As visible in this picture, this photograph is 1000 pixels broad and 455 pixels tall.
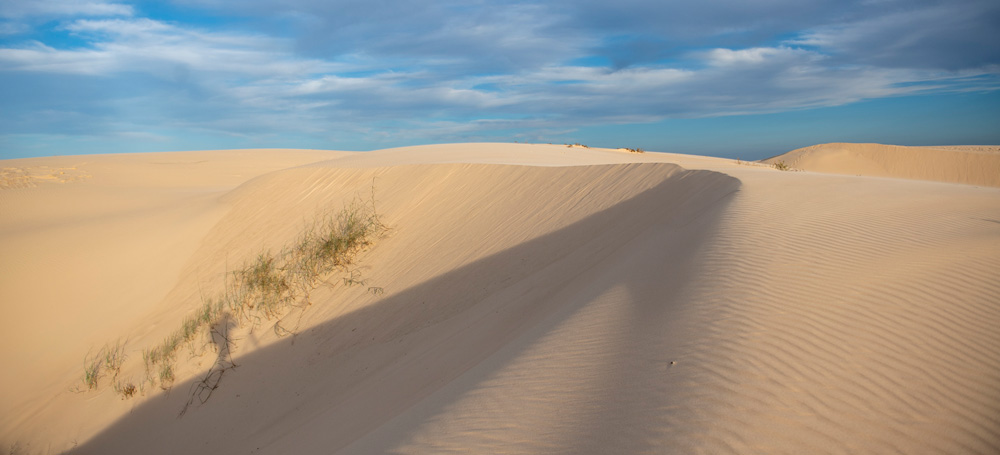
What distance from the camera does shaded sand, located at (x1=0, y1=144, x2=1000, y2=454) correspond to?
2.80 m

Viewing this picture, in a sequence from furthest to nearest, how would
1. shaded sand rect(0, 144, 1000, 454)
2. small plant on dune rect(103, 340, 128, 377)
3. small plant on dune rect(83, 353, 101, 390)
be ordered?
small plant on dune rect(103, 340, 128, 377), small plant on dune rect(83, 353, 101, 390), shaded sand rect(0, 144, 1000, 454)

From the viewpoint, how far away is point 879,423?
101 inches

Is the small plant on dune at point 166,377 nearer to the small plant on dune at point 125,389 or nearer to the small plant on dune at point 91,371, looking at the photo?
the small plant on dune at point 125,389

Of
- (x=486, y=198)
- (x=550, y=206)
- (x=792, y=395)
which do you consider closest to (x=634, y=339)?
(x=792, y=395)

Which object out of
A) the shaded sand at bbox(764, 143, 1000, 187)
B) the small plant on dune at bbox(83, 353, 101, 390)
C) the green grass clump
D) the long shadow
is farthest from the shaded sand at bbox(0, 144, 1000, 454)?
the shaded sand at bbox(764, 143, 1000, 187)

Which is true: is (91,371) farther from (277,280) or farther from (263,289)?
(277,280)

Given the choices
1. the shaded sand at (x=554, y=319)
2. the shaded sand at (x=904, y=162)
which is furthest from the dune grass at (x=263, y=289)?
the shaded sand at (x=904, y=162)

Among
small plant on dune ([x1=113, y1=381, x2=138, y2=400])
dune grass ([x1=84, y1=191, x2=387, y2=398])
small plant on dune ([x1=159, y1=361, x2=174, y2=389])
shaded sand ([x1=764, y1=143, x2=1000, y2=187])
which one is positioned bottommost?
small plant on dune ([x1=113, y1=381, x2=138, y2=400])

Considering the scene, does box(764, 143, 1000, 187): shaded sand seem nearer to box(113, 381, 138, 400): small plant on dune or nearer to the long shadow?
the long shadow

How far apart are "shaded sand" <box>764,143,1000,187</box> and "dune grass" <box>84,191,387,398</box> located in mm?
23467

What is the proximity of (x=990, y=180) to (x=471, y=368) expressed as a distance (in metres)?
28.9

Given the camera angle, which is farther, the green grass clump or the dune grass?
the green grass clump

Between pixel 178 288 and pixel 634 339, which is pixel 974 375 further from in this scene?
pixel 178 288

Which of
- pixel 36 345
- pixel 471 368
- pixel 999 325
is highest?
pixel 999 325
